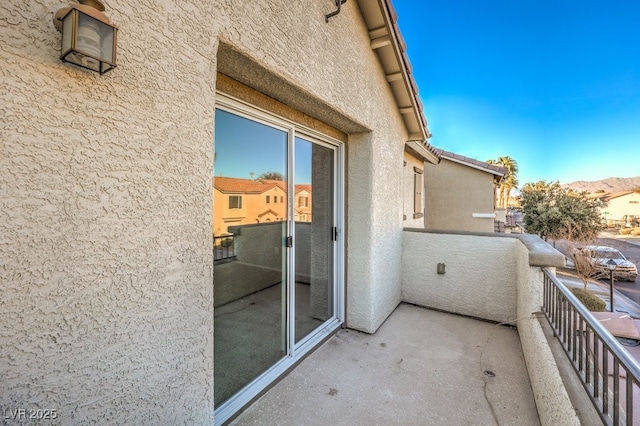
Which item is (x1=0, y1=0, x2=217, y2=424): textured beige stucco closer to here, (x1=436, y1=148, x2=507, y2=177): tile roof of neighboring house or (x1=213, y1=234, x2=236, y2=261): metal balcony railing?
(x1=213, y1=234, x2=236, y2=261): metal balcony railing

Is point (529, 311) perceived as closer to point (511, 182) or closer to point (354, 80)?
point (354, 80)

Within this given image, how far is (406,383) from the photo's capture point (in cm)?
406

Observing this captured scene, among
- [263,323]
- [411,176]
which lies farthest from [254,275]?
[411,176]

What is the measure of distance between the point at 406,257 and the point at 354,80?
4.71 meters

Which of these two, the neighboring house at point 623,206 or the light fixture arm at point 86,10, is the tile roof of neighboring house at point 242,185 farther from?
the neighboring house at point 623,206

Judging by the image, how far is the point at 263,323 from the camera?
404 centimetres

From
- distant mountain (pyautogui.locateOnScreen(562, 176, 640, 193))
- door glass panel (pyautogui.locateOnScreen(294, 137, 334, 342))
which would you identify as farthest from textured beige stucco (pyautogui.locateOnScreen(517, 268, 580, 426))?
distant mountain (pyautogui.locateOnScreen(562, 176, 640, 193))

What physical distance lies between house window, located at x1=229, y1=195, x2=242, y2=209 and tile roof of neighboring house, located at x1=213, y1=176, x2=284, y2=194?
0.08 metres

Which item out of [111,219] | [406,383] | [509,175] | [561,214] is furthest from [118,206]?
[509,175]

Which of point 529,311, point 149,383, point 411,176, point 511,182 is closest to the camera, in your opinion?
point 149,383

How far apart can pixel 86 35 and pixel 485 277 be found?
7.57 metres

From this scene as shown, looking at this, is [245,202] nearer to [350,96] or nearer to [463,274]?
[350,96]

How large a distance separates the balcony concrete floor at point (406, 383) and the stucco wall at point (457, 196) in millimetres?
10690

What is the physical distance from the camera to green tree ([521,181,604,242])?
19.7 meters
